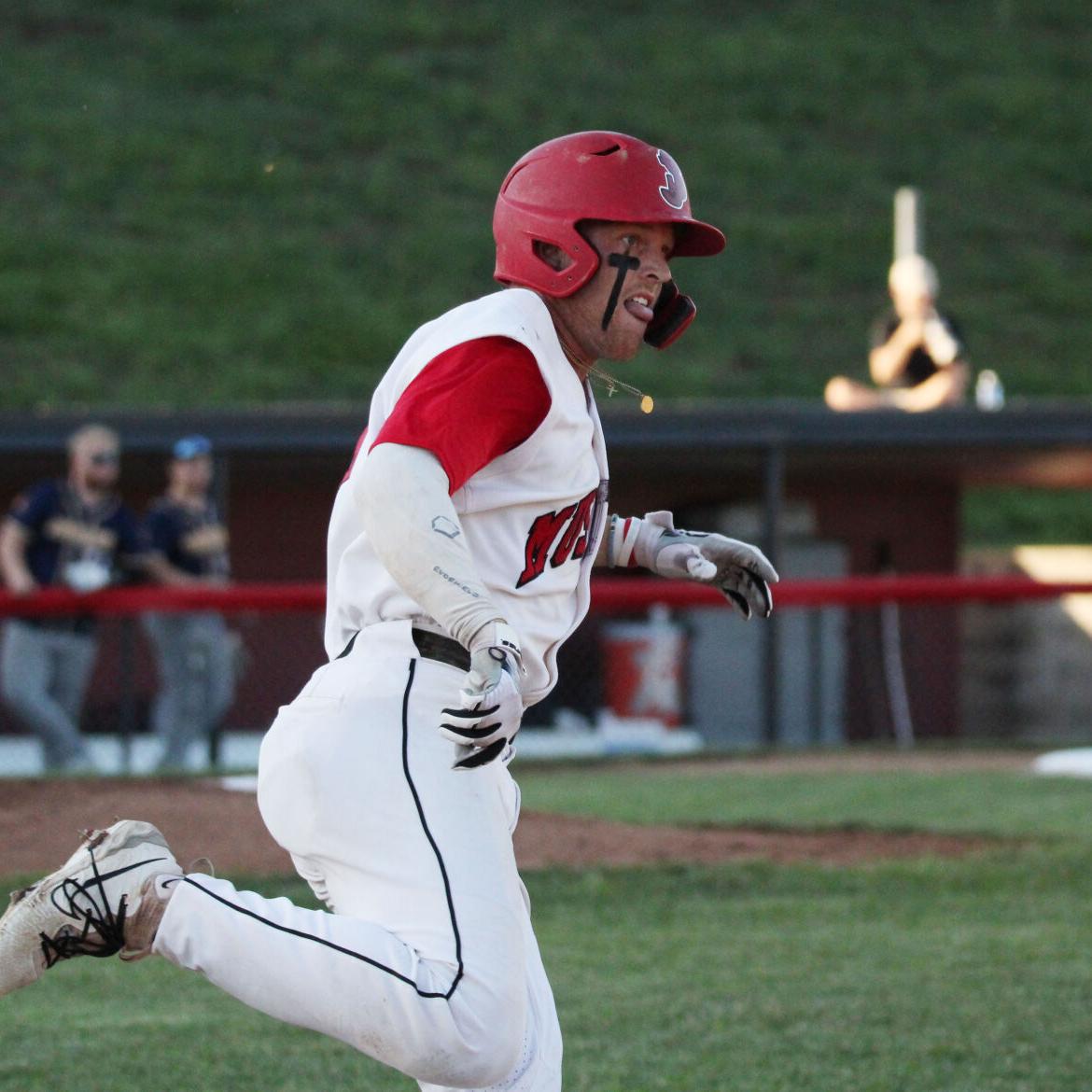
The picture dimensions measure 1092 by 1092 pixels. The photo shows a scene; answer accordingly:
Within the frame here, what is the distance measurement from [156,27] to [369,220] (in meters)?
6.54

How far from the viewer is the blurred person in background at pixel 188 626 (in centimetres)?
1055

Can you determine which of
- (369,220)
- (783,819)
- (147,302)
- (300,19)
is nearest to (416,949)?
(783,819)

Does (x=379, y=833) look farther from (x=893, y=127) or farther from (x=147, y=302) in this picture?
(x=893, y=127)

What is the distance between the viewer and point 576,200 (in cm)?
354

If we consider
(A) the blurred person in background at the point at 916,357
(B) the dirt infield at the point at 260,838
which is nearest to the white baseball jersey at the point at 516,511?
(B) the dirt infield at the point at 260,838

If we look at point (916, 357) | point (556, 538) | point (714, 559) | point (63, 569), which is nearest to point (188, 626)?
point (63, 569)

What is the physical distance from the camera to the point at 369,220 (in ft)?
87.6

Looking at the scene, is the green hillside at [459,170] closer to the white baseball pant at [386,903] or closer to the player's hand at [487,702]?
the white baseball pant at [386,903]

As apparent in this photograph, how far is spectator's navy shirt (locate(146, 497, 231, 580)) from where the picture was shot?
10789mm

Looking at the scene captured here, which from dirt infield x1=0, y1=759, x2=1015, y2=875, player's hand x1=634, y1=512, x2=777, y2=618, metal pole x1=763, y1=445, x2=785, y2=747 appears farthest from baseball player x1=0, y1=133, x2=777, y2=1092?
metal pole x1=763, y1=445, x2=785, y2=747

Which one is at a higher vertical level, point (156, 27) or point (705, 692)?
point (156, 27)

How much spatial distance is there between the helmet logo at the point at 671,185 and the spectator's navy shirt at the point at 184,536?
295 inches

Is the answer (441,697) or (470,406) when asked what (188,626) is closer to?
(441,697)

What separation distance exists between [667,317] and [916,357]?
35.8 ft
